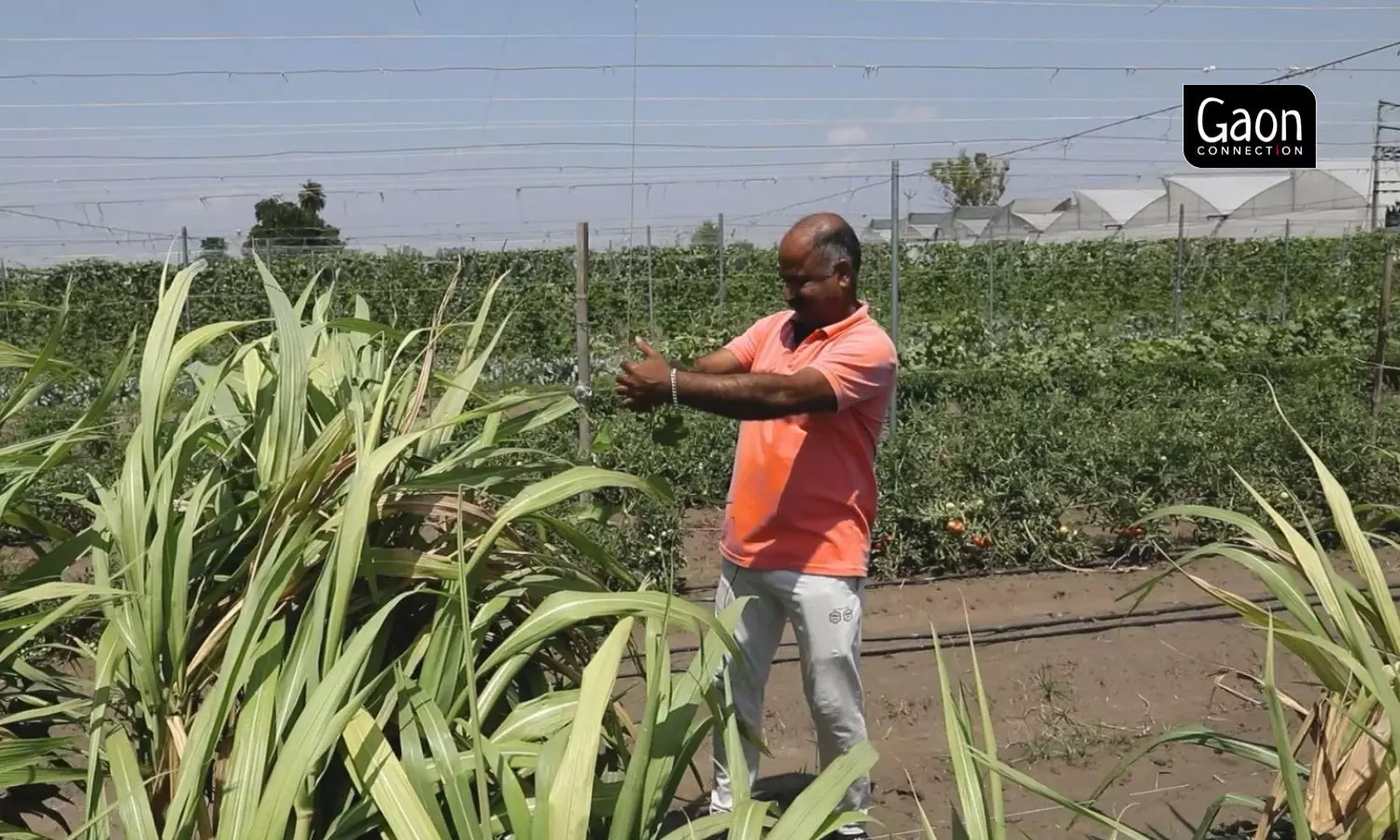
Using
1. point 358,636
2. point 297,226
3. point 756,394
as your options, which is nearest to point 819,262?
point 756,394

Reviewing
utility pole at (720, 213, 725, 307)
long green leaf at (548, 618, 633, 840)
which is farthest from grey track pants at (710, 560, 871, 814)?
utility pole at (720, 213, 725, 307)

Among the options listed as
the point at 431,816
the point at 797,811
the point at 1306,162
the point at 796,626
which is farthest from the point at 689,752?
the point at 1306,162

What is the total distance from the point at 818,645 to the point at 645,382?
80 cm

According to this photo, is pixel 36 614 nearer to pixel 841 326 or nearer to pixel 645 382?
pixel 645 382

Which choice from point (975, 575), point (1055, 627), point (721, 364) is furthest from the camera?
point (975, 575)

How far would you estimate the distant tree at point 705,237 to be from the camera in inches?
648

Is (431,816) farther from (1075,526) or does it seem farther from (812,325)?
(1075,526)

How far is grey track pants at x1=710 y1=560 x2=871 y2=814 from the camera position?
9.12 ft

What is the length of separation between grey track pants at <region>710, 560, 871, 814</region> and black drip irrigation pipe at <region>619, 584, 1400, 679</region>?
1601 millimetres

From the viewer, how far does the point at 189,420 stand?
1.62 metres

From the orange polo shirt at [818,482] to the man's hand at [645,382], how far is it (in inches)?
14.7

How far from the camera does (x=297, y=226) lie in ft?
65.7

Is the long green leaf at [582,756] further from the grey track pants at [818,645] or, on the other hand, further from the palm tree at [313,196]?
the palm tree at [313,196]

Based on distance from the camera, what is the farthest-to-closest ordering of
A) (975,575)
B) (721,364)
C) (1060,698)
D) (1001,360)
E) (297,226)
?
1. (297,226)
2. (1001,360)
3. (975,575)
4. (1060,698)
5. (721,364)
